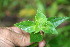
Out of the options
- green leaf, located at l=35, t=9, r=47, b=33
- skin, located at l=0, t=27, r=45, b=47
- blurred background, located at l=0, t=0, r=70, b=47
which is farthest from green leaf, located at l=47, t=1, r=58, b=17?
green leaf, located at l=35, t=9, r=47, b=33

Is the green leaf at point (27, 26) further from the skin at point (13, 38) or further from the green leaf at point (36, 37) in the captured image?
the skin at point (13, 38)

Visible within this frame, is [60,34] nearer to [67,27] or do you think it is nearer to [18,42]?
[67,27]

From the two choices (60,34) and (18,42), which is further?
(60,34)

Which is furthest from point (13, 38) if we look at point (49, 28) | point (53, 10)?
point (53, 10)

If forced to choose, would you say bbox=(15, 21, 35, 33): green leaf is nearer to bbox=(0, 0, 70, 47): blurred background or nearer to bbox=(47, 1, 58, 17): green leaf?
bbox=(0, 0, 70, 47): blurred background

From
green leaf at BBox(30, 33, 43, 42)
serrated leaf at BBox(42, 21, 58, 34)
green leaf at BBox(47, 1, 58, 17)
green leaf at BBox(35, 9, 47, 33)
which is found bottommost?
green leaf at BBox(30, 33, 43, 42)

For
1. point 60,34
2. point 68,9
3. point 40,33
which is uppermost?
point 68,9

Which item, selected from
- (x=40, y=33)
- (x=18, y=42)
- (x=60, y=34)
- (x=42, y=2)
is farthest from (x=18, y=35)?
(x=42, y=2)

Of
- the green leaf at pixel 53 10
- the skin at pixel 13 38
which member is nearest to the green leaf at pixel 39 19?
the skin at pixel 13 38
